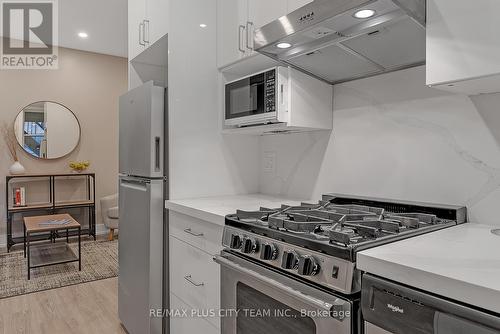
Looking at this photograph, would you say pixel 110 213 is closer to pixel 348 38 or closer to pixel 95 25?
pixel 95 25

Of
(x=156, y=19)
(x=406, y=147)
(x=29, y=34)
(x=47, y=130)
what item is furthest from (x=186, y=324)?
(x=29, y=34)

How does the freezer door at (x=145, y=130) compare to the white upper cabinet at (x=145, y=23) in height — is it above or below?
below

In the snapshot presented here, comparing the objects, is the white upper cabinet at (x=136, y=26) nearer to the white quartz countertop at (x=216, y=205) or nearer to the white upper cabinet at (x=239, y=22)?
the white upper cabinet at (x=239, y=22)

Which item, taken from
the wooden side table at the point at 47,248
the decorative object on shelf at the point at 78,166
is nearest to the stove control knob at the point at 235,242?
the wooden side table at the point at 47,248

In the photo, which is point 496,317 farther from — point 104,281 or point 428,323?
point 104,281

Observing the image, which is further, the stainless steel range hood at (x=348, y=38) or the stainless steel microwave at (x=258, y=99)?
the stainless steel microwave at (x=258, y=99)

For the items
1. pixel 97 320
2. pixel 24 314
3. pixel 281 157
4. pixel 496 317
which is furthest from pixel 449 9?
pixel 24 314

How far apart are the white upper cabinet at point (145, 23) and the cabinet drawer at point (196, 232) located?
1132 mm

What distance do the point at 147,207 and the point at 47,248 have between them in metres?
2.84

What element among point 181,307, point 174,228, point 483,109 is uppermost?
point 483,109

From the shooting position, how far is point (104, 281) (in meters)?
3.21

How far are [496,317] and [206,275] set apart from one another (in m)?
1.24

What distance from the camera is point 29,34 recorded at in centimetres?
432

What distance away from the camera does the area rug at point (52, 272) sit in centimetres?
305
